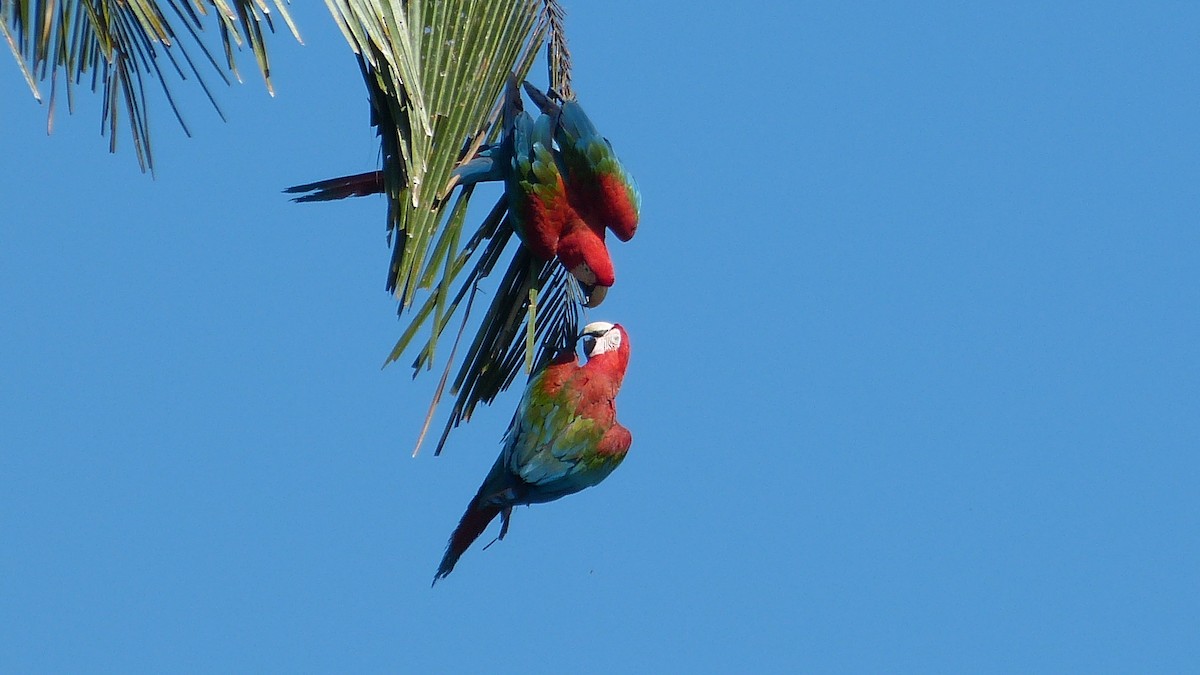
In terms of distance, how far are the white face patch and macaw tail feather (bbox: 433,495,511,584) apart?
21.8 inches

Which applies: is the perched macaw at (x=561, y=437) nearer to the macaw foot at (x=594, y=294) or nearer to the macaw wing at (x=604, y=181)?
the macaw foot at (x=594, y=294)

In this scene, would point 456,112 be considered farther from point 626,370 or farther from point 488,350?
point 626,370

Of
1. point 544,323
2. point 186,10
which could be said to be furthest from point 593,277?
point 186,10

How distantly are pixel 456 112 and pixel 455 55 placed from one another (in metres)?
0.15

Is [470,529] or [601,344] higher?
[601,344]

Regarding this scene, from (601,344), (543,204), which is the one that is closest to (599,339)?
(601,344)

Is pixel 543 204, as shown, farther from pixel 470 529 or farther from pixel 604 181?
pixel 470 529

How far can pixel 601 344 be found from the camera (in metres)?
4.89

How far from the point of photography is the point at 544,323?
193 inches

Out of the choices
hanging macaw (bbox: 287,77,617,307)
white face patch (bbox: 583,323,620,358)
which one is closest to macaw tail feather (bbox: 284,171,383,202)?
hanging macaw (bbox: 287,77,617,307)

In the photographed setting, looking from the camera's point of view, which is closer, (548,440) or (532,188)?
(532,188)

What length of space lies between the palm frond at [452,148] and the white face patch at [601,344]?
70mm

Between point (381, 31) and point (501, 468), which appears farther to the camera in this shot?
point (501, 468)

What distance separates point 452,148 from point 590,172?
18.8 inches
